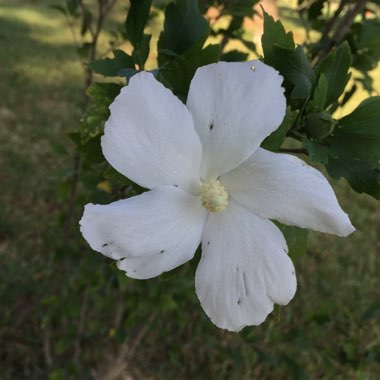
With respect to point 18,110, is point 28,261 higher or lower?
higher

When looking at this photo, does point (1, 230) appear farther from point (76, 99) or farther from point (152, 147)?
point (152, 147)

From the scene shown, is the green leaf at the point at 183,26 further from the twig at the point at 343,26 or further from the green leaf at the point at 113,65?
the twig at the point at 343,26

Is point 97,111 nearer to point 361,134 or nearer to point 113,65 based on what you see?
point 113,65

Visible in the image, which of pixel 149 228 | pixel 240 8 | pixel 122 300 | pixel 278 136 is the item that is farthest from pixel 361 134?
pixel 122 300

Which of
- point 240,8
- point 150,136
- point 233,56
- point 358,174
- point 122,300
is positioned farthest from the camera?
point 122,300

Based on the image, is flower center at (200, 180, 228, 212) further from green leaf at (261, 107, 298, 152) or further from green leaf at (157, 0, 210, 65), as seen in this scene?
green leaf at (157, 0, 210, 65)

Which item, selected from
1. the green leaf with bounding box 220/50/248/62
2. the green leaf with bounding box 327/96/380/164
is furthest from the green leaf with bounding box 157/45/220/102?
the green leaf with bounding box 220/50/248/62

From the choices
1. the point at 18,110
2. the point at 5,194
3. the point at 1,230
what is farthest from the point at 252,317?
the point at 18,110

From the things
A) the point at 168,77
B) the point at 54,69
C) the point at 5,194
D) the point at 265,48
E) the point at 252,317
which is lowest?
the point at 54,69
